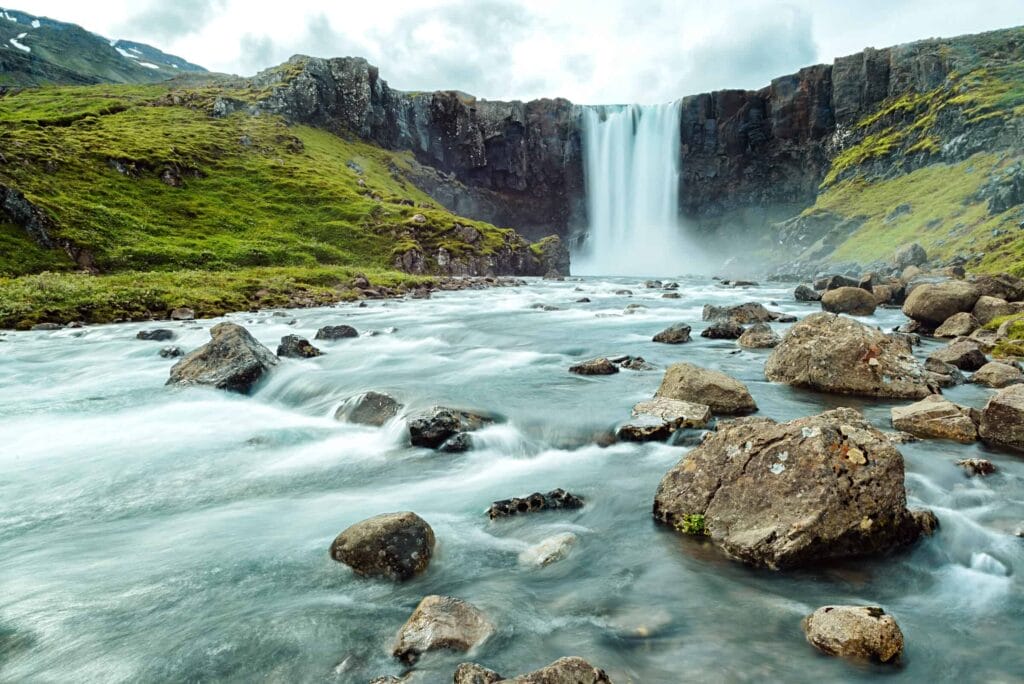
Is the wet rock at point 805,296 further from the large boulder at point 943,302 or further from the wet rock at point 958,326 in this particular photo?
the wet rock at point 958,326

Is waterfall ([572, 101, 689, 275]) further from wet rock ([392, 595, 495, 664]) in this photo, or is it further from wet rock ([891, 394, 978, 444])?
wet rock ([392, 595, 495, 664])

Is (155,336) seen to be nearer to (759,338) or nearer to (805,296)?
(759,338)

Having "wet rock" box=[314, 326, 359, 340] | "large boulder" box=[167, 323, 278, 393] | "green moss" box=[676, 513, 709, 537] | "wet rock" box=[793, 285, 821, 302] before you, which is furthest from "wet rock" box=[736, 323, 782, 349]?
"wet rock" box=[793, 285, 821, 302]

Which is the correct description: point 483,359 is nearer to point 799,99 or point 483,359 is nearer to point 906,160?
point 906,160

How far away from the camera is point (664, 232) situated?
13650cm

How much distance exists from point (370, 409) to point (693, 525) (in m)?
7.30

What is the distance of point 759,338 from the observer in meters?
18.3

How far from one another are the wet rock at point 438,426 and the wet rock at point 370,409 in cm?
149

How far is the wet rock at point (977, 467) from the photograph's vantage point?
7.58 metres

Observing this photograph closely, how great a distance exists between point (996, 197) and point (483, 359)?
5798 cm

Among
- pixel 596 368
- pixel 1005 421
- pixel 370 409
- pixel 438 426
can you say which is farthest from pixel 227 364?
pixel 1005 421

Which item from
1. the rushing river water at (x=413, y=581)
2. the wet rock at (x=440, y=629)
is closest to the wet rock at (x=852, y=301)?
the rushing river water at (x=413, y=581)

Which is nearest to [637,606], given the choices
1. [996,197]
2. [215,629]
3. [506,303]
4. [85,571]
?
[215,629]

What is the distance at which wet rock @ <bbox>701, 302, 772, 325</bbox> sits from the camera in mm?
24062
